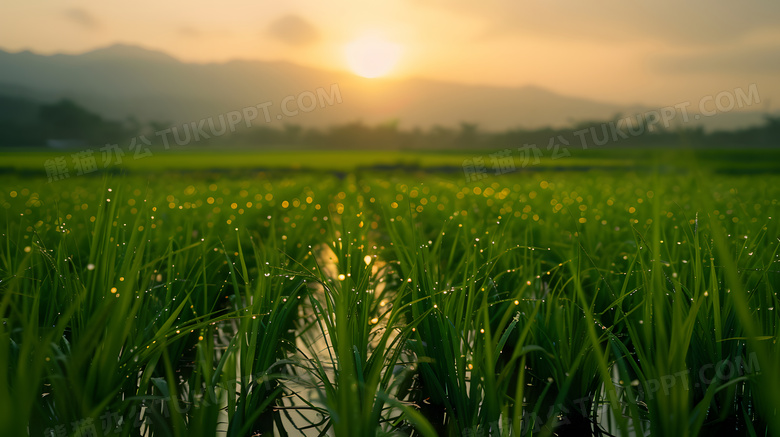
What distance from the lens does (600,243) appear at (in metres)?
3.10

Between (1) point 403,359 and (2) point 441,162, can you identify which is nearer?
(1) point 403,359

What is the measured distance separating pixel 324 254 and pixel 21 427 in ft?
11.9

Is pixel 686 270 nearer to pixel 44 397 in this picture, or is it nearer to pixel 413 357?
pixel 413 357

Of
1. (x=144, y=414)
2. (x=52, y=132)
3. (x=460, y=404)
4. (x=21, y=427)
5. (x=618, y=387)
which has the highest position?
(x=52, y=132)

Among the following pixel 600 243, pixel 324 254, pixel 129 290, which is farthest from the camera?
pixel 324 254

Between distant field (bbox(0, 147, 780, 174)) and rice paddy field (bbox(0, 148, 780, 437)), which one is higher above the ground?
distant field (bbox(0, 147, 780, 174))

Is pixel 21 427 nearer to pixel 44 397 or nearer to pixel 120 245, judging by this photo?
pixel 44 397

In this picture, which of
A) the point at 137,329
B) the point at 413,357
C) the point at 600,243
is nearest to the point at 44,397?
the point at 137,329

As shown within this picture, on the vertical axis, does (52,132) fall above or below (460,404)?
above

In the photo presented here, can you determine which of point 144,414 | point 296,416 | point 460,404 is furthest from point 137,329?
point 460,404

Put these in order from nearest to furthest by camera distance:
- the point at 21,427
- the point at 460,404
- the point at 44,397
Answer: the point at 21,427 → the point at 460,404 → the point at 44,397

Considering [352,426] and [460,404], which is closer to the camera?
[352,426]

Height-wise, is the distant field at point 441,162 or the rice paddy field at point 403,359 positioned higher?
the distant field at point 441,162

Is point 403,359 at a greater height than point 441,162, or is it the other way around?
point 441,162
